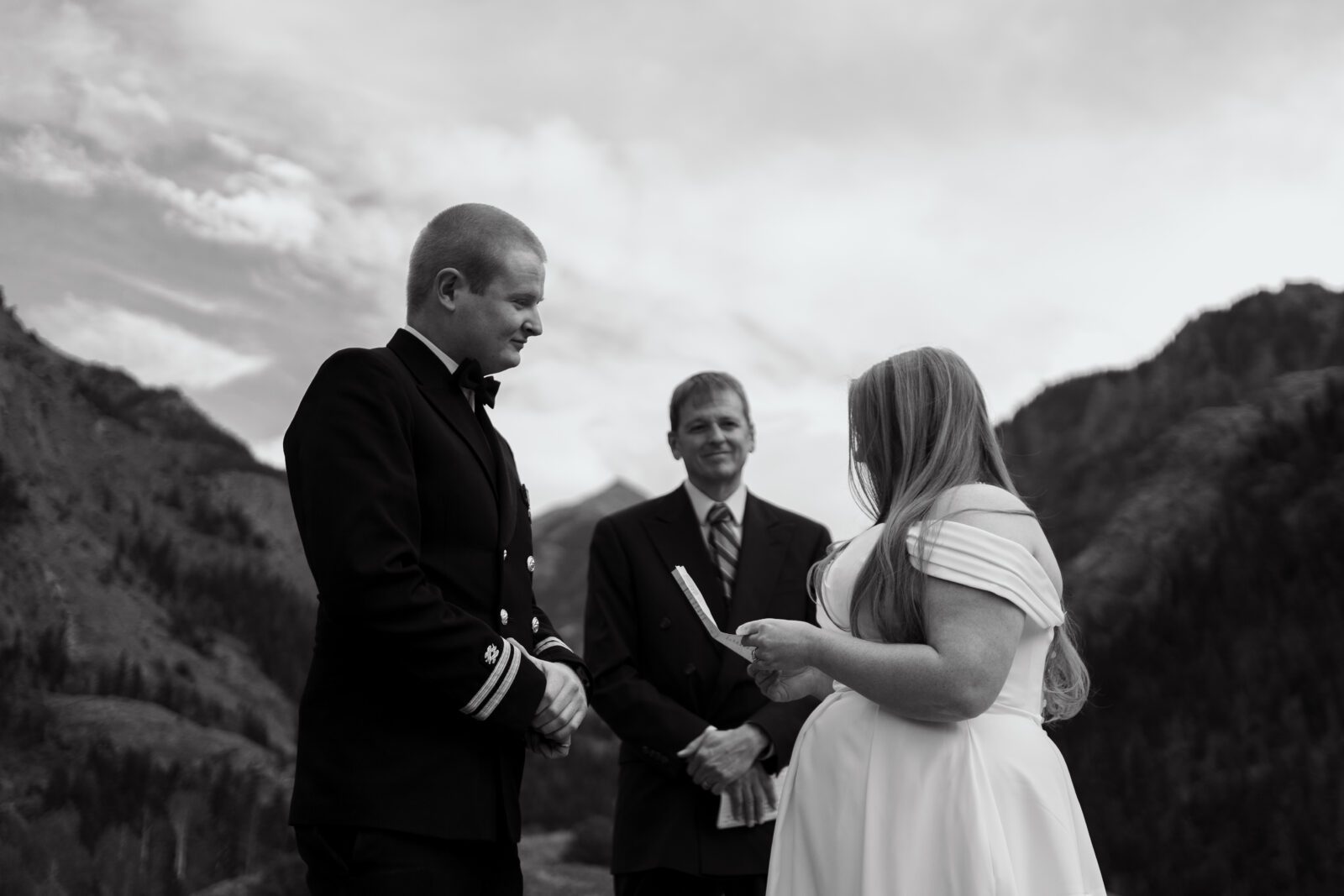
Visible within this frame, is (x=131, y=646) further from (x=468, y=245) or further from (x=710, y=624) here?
(x=710, y=624)

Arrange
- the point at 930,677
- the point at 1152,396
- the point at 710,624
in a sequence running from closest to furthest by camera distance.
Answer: the point at 930,677, the point at 710,624, the point at 1152,396

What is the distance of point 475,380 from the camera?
10.2ft

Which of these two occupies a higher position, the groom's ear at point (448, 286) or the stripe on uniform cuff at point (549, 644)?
the groom's ear at point (448, 286)

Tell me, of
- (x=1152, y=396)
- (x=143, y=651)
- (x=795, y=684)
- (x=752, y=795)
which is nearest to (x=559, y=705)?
(x=795, y=684)

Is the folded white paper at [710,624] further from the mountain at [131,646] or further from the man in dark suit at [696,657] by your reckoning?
the mountain at [131,646]

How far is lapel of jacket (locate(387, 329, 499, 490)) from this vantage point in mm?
3002

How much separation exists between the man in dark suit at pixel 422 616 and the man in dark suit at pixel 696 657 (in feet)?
3.42

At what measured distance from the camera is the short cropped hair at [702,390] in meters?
4.60

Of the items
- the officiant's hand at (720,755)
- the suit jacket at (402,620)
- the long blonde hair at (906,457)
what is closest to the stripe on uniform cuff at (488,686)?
the suit jacket at (402,620)

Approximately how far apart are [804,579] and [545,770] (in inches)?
313

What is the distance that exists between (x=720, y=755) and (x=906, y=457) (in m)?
1.55

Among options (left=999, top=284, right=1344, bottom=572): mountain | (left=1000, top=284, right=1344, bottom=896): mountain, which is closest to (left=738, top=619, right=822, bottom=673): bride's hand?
(left=1000, top=284, right=1344, bottom=896): mountain

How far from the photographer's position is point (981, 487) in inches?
106

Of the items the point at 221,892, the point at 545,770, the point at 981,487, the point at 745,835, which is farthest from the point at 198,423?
the point at 981,487
